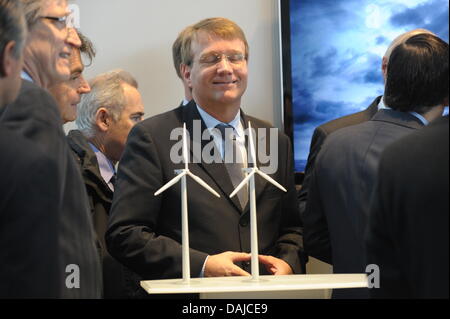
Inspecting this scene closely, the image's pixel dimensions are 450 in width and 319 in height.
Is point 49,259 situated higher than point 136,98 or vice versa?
point 136,98

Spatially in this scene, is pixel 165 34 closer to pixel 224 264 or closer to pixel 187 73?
pixel 187 73

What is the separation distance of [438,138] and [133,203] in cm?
167

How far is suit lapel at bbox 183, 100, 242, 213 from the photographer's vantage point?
3.08 metres

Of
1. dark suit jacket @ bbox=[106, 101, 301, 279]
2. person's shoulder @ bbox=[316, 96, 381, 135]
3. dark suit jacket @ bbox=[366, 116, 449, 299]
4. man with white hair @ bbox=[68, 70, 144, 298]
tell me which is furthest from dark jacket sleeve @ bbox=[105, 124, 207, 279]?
dark suit jacket @ bbox=[366, 116, 449, 299]

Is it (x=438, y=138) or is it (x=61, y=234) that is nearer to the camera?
(x=438, y=138)

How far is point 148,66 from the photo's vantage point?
173 inches

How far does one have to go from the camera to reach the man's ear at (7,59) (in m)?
1.68

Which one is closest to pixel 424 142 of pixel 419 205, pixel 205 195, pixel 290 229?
pixel 419 205

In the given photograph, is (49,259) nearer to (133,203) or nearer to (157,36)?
(133,203)

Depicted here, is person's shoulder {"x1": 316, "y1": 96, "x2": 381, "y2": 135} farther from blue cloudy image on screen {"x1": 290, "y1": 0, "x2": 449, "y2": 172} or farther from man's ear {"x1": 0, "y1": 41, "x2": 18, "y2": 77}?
man's ear {"x1": 0, "y1": 41, "x2": 18, "y2": 77}

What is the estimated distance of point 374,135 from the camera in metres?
2.68

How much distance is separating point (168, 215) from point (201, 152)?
0.30 meters
